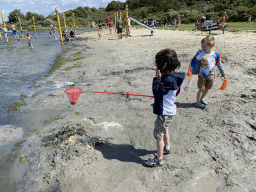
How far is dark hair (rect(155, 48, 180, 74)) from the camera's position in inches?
80.4

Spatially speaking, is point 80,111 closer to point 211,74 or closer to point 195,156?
point 195,156

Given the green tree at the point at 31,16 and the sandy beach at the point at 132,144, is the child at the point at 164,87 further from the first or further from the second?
the green tree at the point at 31,16

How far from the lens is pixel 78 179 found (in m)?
2.26

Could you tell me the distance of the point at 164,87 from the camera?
2061 millimetres

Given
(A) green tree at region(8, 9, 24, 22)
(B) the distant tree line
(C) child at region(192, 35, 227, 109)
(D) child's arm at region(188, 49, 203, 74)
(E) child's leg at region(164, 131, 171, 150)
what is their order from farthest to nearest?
1. (A) green tree at region(8, 9, 24, 22)
2. (B) the distant tree line
3. (D) child's arm at region(188, 49, 203, 74)
4. (C) child at region(192, 35, 227, 109)
5. (E) child's leg at region(164, 131, 171, 150)

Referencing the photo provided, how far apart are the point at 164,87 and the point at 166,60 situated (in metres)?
0.31

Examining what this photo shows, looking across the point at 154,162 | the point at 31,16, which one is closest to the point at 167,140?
the point at 154,162

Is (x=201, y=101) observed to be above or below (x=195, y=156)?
above

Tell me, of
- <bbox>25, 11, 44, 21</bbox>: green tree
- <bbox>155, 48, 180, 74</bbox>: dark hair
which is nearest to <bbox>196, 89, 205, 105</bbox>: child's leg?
<bbox>155, 48, 180, 74</bbox>: dark hair

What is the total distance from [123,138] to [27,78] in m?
5.71

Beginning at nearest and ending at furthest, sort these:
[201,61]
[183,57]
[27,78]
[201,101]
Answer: [201,61] < [201,101] < [27,78] < [183,57]

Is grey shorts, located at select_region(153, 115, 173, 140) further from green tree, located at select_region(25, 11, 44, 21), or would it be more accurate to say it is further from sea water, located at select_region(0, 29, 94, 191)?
green tree, located at select_region(25, 11, 44, 21)

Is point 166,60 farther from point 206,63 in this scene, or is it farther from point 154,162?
point 206,63

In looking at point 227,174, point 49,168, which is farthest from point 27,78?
point 227,174
